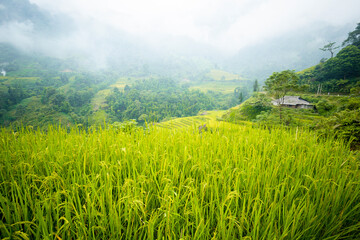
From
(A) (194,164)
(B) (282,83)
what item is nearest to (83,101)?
(B) (282,83)

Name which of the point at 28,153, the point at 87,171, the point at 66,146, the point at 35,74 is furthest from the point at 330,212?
the point at 35,74

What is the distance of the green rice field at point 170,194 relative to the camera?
86 centimetres

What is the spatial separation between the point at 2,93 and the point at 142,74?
137217 mm

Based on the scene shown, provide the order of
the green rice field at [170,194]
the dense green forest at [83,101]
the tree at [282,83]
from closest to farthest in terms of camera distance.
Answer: the green rice field at [170,194] → the tree at [282,83] → the dense green forest at [83,101]

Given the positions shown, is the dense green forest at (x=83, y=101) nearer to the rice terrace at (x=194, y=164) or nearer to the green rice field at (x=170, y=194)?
the rice terrace at (x=194, y=164)

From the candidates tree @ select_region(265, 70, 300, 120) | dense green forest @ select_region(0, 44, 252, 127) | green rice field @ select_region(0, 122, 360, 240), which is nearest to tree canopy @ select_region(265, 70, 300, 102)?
tree @ select_region(265, 70, 300, 120)

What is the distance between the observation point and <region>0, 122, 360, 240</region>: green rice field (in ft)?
2.83

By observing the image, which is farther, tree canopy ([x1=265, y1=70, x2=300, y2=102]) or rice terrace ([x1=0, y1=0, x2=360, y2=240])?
tree canopy ([x1=265, y1=70, x2=300, y2=102])

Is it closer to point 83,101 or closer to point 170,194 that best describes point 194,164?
point 170,194

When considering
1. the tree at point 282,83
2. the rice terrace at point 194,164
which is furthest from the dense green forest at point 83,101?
the tree at point 282,83

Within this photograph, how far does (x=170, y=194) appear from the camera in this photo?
1.13 meters

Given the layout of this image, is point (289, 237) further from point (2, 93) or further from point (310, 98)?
point (2, 93)

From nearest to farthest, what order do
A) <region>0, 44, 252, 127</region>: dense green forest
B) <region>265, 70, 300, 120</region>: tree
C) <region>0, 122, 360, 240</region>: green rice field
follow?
<region>0, 122, 360, 240</region>: green rice field → <region>265, 70, 300, 120</region>: tree → <region>0, 44, 252, 127</region>: dense green forest

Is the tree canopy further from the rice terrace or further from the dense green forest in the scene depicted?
the dense green forest
